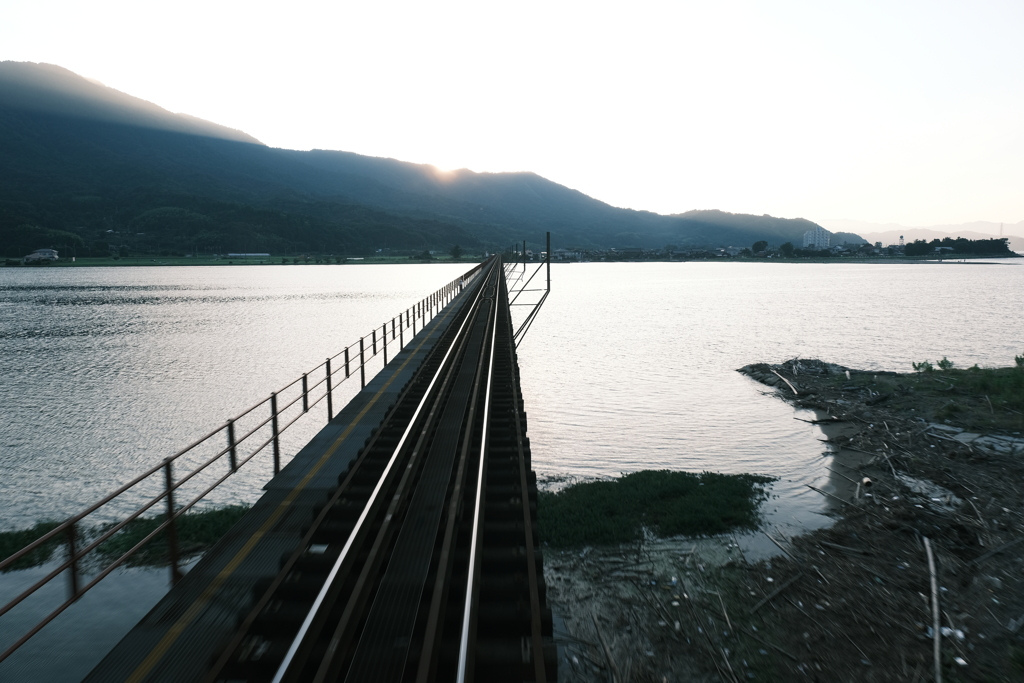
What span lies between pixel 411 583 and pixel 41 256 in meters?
226

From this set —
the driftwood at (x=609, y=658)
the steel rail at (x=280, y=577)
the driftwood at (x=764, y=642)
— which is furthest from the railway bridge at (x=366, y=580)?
the driftwood at (x=764, y=642)

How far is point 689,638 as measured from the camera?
7984mm

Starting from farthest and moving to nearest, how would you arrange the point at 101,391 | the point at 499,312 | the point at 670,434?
the point at 499,312, the point at 101,391, the point at 670,434

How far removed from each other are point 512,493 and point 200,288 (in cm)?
10399

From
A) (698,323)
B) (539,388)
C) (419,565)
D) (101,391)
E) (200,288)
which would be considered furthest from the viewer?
(200,288)

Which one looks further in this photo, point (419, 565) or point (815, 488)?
point (815, 488)

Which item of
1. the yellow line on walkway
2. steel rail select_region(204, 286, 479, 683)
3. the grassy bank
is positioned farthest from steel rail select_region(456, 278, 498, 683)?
the grassy bank

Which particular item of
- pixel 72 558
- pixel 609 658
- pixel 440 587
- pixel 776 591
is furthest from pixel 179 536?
pixel 776 591

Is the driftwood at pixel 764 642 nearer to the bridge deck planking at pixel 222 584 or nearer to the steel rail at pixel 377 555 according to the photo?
the steel rail at pixel 377 555

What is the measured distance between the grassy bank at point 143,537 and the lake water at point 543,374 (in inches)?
36.0

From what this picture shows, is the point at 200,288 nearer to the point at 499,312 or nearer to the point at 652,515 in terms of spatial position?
the point at 499,312

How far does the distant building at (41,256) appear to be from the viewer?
568ft

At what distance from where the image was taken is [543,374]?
1272 inches

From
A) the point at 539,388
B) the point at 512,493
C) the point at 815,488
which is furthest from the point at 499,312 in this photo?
the point at 512,493
